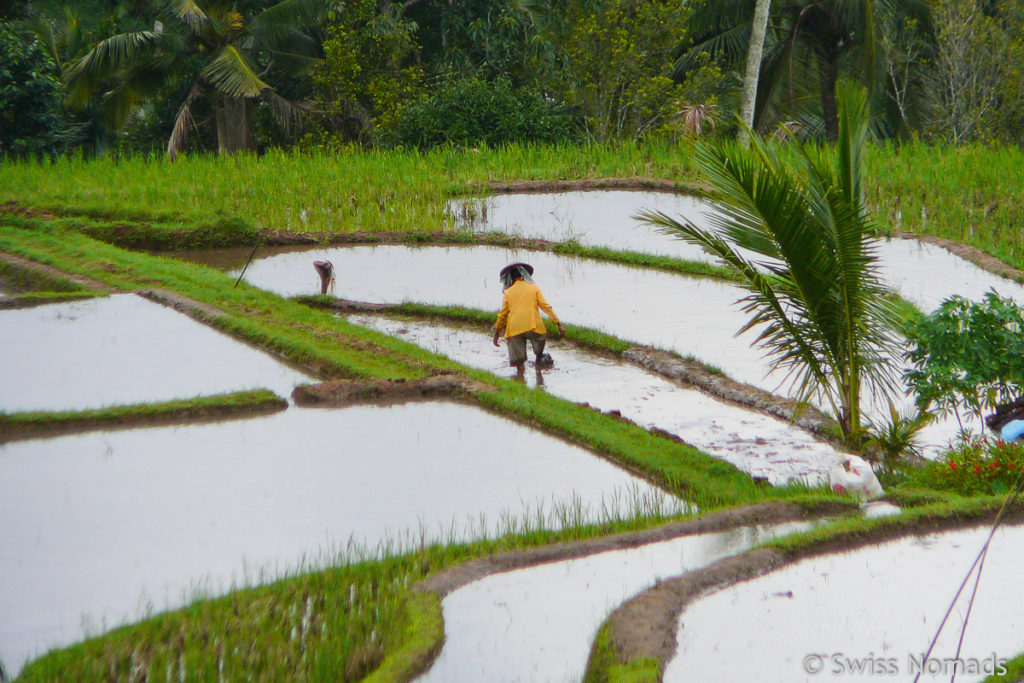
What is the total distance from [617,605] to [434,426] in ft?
8.80

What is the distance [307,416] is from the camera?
6.45 metres

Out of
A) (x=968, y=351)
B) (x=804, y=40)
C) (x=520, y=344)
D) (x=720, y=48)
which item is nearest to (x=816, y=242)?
(x=968, y=351)

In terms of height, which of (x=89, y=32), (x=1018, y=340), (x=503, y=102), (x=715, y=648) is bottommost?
(x=715, y=648)

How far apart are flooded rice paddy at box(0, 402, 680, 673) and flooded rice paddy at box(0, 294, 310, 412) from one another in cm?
74

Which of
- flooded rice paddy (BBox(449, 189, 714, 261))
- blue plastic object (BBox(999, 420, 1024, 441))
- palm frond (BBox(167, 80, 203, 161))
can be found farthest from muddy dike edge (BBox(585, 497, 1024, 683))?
palm frond (BBox(167, 80, 203, 161))

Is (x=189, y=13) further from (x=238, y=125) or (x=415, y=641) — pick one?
(x=415, y=641)

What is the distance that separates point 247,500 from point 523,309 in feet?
10.8

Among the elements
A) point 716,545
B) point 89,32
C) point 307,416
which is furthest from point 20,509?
point 89,32

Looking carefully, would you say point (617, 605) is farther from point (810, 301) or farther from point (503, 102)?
point (503, 102)

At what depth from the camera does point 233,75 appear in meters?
17.6

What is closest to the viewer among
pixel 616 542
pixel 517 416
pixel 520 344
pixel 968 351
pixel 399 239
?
pixel 616 542

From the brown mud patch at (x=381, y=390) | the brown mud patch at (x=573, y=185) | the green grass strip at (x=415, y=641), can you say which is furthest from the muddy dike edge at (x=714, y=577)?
the brown mud patch at (x=573, y=185)

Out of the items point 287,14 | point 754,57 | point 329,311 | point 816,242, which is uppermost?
point 287,14

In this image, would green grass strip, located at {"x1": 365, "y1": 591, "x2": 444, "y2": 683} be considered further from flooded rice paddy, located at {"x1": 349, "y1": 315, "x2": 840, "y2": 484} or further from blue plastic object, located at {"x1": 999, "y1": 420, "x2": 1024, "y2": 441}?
blue plastic object, located at {"x1": 999, "y1": 420, "x2": 1024, "y2": 441}
